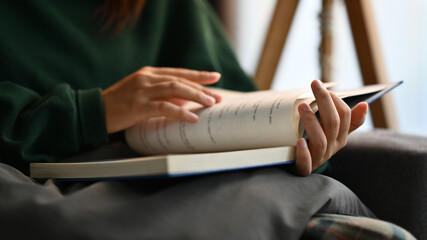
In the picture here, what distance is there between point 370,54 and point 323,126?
1.29 feet

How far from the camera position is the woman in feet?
1.04

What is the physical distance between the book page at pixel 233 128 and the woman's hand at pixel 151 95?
0.02 m

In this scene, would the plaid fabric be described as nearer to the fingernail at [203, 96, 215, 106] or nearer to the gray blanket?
the gray blanket

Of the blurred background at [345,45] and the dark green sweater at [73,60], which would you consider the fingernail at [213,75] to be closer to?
the dark green sweater at [73,60]

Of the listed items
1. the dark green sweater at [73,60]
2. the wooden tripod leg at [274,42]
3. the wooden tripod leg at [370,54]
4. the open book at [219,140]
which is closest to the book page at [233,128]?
the open book at [219,140]

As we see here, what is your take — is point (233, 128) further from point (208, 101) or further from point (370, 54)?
point (370, 54)

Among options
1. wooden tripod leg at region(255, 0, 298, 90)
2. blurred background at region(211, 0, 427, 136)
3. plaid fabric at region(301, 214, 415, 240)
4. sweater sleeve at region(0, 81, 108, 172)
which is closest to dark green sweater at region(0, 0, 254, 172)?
sweater sleeve at region(0, 81, 108, 172)

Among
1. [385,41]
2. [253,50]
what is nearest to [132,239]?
[385,41]

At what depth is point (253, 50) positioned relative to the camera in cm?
142

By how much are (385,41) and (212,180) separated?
862 millimetres

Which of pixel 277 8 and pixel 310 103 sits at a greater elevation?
pixel 277 8

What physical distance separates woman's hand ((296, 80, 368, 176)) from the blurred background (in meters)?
0.35

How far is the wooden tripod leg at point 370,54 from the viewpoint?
72 cm

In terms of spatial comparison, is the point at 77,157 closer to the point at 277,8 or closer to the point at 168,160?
the point at 168,160
